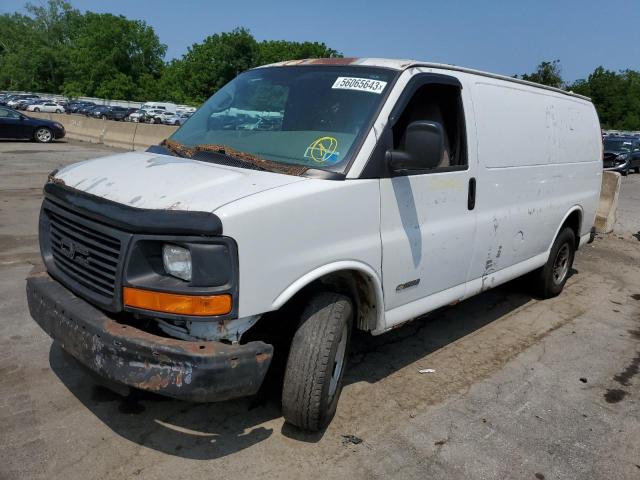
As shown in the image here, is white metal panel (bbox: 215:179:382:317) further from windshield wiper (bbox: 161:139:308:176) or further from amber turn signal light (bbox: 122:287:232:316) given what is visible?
windshield wiper (bbox: 161:139:308:176)

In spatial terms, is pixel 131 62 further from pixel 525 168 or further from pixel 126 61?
pixel 525 168

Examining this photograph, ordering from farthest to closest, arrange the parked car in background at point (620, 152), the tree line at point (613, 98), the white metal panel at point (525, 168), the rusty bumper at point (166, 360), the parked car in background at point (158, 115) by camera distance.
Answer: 1. the tree line at point (613, 98)
2. the parked car in background at point (158, 115)
3. the parked car in background at point (620, 152)
4. the white metal panel at point (525, 168)
5. the rusty bumper at point (166, 360)

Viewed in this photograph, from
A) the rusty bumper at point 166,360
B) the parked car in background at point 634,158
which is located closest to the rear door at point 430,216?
the rusty bumper at point 166,360

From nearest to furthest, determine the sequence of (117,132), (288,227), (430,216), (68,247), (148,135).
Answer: (288,227), (68,247), (430,216), (148,135), (117,132)

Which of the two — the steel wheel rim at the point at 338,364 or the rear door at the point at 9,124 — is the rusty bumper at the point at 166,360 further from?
the rear door at the point at 9,124

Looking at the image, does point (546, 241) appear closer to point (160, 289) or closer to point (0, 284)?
point (160, 289)

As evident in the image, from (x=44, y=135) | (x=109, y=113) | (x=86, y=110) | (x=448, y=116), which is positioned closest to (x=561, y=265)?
(x=448, y=116)

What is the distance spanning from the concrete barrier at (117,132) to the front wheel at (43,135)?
1.78 m

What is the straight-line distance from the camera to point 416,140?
3.29m

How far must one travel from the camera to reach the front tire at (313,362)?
302 centimetres

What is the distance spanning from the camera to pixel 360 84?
358cm

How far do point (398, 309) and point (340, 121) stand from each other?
1259 mm

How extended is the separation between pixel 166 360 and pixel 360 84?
2072 millimetres

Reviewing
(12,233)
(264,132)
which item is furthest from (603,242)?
(12,233)
